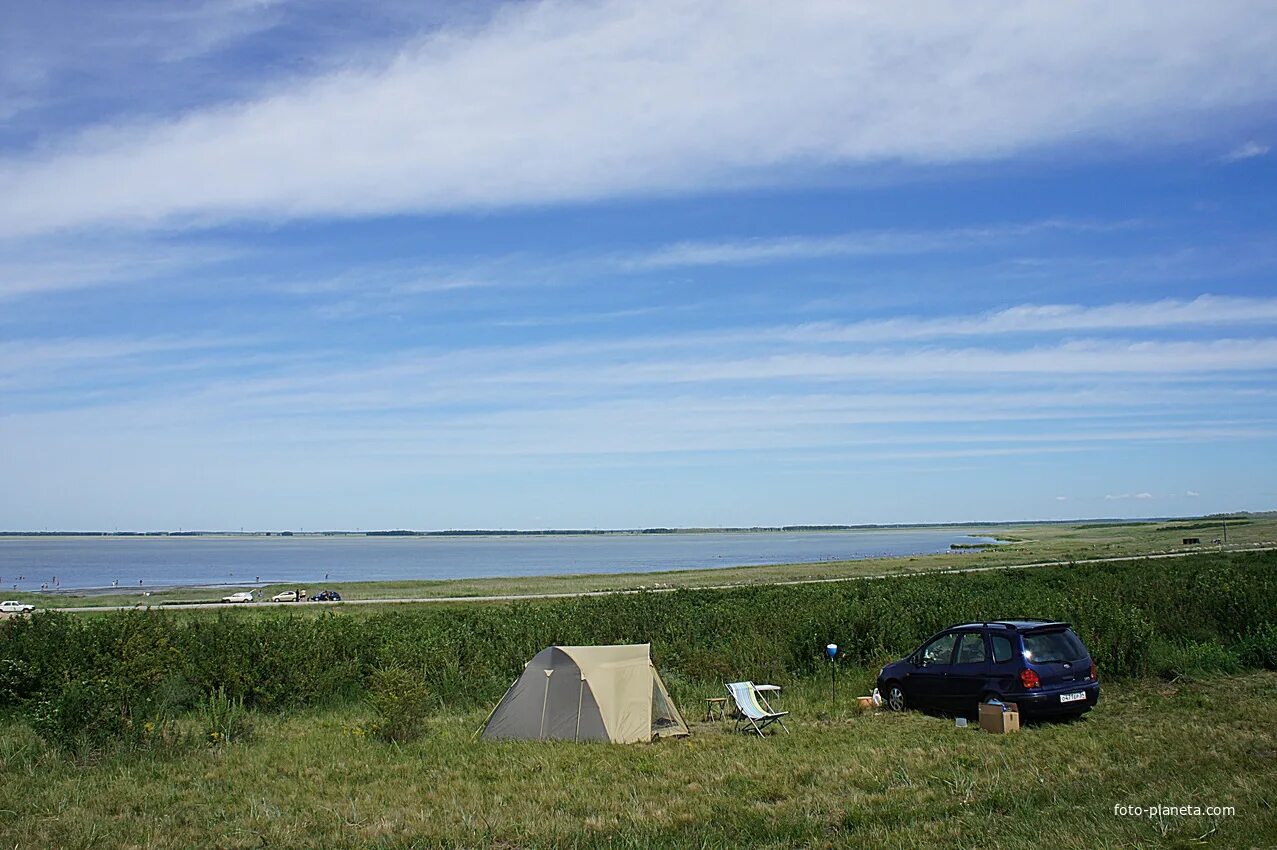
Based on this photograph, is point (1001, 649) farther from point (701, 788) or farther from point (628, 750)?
point (701, 788)

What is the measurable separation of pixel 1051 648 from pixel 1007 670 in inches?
33.1

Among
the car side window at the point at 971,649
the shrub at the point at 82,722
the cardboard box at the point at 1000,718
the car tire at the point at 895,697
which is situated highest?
the car side window at the point at 971,649

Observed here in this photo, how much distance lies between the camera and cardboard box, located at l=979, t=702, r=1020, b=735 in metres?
14.0

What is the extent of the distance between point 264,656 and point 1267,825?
728 inches

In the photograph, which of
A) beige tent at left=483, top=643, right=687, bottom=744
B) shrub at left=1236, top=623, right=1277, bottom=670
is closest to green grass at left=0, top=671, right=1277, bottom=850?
beige tent at left=483, top=643, right=687, bottom=744

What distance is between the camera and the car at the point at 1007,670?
1452cm

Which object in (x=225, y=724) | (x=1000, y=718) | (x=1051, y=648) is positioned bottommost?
(x=225, y=724)

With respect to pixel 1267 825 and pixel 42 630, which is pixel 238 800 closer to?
pixel 1267 825

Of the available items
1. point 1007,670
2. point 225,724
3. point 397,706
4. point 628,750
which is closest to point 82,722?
point 225,724

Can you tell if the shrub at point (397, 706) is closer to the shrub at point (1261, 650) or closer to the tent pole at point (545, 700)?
the tent pole at point (545, 700)

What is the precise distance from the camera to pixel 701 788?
11383 millimetres

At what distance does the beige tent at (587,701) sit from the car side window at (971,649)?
476 cm

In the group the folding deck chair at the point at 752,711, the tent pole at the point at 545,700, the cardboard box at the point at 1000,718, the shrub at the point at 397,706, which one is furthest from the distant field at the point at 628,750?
the tent pole at the point at 545,700

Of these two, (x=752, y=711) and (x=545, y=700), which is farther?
(x=545, y=700)
